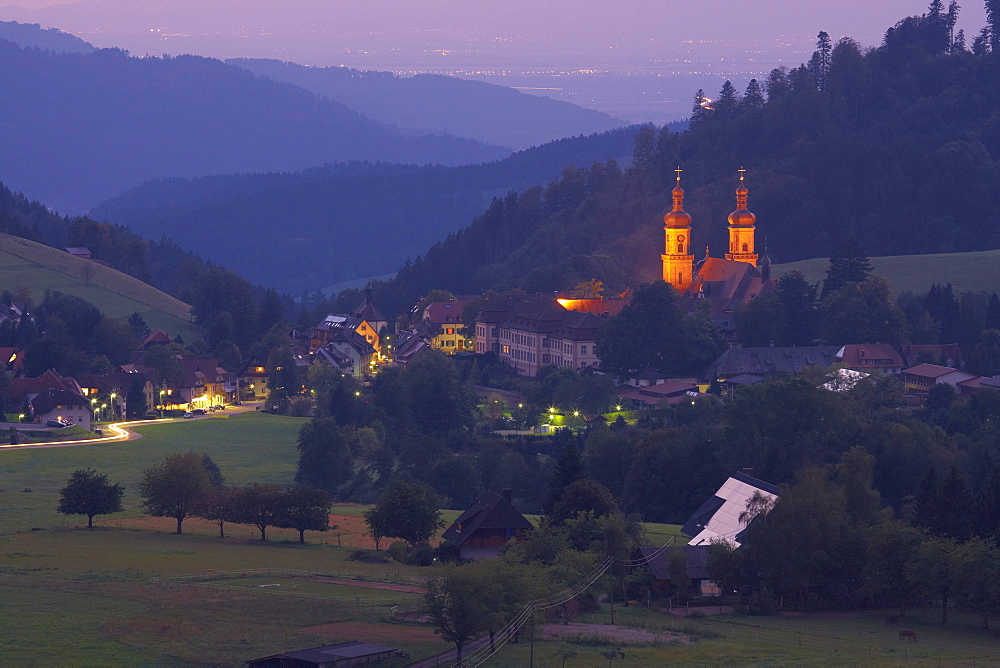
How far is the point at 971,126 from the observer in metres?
175

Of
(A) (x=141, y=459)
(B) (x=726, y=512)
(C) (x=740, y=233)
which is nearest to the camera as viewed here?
(B) (x=726, y=512)

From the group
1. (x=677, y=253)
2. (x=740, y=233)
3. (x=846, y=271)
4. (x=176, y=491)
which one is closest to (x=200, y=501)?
(x=176, y=491)

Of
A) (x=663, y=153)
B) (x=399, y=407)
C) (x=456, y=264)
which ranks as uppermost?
(x=663, y=153)

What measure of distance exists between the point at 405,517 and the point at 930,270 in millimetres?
87485

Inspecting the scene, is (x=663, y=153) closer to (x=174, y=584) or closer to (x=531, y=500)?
(x=531, y=500)

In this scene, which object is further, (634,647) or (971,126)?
(971,126)

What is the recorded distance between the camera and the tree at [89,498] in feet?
203

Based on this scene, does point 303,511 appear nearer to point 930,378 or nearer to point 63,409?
point 63,409

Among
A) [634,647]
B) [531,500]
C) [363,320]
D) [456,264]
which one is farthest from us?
[456,264]

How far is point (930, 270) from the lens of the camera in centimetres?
13538

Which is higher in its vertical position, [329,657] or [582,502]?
[582,502]

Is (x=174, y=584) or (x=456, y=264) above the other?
(x=456, y=264)

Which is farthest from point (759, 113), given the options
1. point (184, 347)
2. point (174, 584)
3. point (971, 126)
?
point (174, 584)

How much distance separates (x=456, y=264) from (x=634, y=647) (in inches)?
5227
